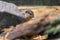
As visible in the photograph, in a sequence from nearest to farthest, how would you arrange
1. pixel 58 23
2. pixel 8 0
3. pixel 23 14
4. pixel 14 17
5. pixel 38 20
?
pixel 58 23
pixel 38 20
pixel 14 17
pixel 23 14
pixel 8 0

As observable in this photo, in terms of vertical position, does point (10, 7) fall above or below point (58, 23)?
above

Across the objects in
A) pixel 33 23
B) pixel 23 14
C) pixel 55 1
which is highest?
pixel 55 1

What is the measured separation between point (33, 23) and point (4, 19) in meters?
0.56

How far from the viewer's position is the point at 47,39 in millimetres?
1812

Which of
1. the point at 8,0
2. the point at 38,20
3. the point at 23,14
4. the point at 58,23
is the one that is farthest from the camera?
the point at 8,0

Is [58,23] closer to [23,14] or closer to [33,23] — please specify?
[33,23]

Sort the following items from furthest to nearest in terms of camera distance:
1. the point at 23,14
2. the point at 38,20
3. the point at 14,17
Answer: the point at 23,14, the point at 14,17, the point at 38,20

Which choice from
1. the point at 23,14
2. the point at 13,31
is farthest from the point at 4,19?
the point at 13,31

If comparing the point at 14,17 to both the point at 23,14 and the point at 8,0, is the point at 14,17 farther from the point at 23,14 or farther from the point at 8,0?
the point at 8,0

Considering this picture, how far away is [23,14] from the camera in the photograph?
2.45m

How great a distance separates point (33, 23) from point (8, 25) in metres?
0.52

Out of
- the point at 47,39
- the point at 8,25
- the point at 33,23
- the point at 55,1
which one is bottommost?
the point at 47,39

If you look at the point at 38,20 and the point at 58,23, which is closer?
the point at 58,23

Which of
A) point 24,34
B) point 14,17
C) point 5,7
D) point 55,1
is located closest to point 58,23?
point 24,34
